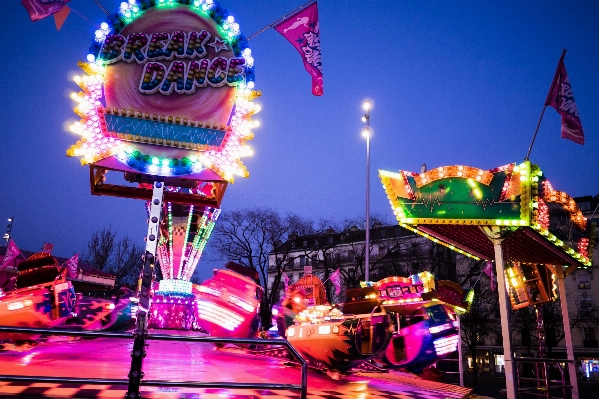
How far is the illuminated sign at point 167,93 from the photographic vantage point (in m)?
5.45

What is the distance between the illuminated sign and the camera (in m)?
5.45

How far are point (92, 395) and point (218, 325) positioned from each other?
6.36 meters

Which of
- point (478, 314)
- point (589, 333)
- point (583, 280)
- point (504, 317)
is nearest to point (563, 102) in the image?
point (504, 317)

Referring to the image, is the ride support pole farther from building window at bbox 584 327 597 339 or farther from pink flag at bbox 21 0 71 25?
building window at bbox 584 327 597 339

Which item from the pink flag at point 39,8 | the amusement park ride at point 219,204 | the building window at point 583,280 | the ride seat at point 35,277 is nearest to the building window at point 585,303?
the building window at point 583,280

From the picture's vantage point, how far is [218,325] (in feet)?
35.3

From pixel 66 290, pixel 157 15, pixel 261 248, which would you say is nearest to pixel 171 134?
pixel 157 15

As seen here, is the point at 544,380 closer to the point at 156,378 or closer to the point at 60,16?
the point at 156,378

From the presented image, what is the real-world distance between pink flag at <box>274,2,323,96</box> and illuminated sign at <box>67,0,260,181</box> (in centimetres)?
197

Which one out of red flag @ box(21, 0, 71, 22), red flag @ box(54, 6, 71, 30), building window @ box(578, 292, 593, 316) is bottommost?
building window @ box(578, 292, 593, 316)

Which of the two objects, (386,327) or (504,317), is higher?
(504,317)

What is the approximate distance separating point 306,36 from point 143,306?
21.8 ft

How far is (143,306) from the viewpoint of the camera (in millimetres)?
4047

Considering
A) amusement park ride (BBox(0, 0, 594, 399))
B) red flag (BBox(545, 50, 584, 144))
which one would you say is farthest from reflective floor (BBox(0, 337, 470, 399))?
red flag (BBox(545, 50, 584, 144))
